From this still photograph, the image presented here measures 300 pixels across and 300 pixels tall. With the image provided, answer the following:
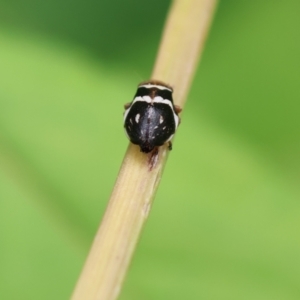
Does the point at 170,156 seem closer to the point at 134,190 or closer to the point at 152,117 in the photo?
the point at 152,117

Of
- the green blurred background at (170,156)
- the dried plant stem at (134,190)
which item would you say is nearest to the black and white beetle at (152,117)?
the dried plant stem at (134,190)

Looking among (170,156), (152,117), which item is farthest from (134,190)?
(170,156)

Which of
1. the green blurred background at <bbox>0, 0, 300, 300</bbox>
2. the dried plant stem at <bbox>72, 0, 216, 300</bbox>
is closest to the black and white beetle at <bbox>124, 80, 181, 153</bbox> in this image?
the dried plant stem at <bbox>72, 0, 216, 300</bbox>

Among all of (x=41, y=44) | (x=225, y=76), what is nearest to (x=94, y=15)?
(x=41, y=44)

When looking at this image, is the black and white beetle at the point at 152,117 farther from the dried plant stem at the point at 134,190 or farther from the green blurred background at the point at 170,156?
the green blurred background at the point at 170,156

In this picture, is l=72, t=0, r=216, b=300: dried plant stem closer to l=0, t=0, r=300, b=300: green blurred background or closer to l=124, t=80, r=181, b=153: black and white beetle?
l=124, t=80, r=181, b=153: black and white beetle

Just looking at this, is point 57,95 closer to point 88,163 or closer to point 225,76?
point 88,163
